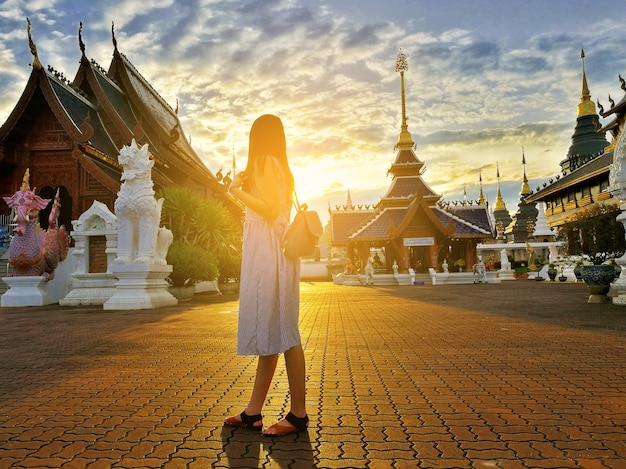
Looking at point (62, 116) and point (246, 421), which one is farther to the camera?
point (62, 116)

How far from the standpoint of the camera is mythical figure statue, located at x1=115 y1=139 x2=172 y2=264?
11.5 m

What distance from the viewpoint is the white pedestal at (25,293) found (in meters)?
12.8

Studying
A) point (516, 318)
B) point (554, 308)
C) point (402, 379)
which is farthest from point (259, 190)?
point (554, 308)

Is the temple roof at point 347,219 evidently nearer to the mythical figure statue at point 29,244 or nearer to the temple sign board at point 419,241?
the temple sign board at point 419,241

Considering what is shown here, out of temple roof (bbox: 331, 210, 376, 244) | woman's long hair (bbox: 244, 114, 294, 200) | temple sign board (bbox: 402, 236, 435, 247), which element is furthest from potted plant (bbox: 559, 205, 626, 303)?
temple roof (bbox: 331, 210, 376, 244)

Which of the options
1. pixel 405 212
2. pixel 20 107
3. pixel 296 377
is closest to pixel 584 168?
pixel 405 212

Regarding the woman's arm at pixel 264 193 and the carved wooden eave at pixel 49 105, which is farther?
the carved wooden eave at pixel 49 105

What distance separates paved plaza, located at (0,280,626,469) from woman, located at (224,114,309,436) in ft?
0.58

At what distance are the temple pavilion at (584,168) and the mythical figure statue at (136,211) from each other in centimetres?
2130

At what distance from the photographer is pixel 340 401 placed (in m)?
3.34

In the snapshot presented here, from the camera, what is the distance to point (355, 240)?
29641mm

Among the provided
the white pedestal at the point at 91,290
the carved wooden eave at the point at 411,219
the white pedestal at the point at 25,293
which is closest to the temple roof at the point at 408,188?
the carved wooden eave at the point at 411,219

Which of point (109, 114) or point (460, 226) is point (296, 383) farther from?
point (460, 226)

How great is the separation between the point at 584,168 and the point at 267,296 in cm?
3516
